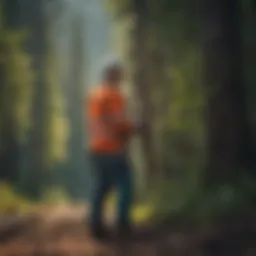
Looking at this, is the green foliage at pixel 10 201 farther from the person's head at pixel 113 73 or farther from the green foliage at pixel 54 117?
the person's head at pixel 113 73

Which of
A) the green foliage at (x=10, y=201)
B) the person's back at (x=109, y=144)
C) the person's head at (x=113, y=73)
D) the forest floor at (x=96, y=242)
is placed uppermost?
the person's head at (x=113, y=73)

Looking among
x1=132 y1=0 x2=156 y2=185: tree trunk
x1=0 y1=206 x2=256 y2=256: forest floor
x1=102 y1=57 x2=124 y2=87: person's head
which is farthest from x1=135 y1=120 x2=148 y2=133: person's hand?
x1=0 y1=206 x2=256 y2=256: forest floor

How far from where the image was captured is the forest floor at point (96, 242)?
159 cm

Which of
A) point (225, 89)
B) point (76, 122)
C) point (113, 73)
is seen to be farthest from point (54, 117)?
point (225, 89)

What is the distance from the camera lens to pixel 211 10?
169 centimetres

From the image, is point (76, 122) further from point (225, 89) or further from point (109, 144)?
point (225, 89)

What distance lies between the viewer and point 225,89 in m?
1.67

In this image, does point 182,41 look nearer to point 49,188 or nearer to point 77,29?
point 77,29

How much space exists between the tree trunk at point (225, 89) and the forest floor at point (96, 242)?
0.16m

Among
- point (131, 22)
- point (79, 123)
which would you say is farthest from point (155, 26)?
point (79, 123)

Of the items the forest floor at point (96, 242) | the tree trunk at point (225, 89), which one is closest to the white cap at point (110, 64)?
the tree trunk at point (225, 89)

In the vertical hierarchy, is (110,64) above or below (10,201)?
above

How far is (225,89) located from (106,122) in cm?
32

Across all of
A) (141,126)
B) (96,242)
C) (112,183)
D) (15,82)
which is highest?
(15,82)
